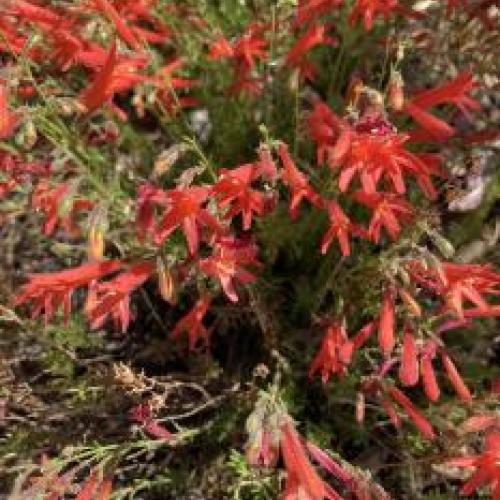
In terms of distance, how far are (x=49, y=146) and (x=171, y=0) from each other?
0.78 meters

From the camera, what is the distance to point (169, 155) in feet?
8.19

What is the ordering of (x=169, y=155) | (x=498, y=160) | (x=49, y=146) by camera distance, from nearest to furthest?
(x=169, y=155), (x=49, y=146), (x=498, y=160)

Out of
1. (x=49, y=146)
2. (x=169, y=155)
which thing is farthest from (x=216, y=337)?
(x=169, y=155)

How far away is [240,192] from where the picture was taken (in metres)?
2.56

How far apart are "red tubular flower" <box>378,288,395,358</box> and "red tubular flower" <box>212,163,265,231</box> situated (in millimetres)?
431

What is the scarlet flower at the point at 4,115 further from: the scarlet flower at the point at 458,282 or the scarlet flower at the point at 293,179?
the scarlet flower at the point at 458,282

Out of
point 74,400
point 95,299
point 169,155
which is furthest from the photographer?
point 74,400

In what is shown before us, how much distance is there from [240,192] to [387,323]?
54 cm

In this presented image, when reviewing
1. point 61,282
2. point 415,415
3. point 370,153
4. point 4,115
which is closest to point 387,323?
point 415,415

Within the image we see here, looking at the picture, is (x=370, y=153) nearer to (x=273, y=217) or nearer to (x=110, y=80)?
(x=273, y=217)

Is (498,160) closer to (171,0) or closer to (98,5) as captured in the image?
(171,0)

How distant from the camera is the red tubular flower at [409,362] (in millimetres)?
2488

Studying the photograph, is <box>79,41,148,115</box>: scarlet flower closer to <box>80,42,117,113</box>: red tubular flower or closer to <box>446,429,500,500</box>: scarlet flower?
<box>80,42,117,113</box>: red tubular flower

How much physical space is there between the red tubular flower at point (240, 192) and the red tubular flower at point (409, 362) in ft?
1.80
